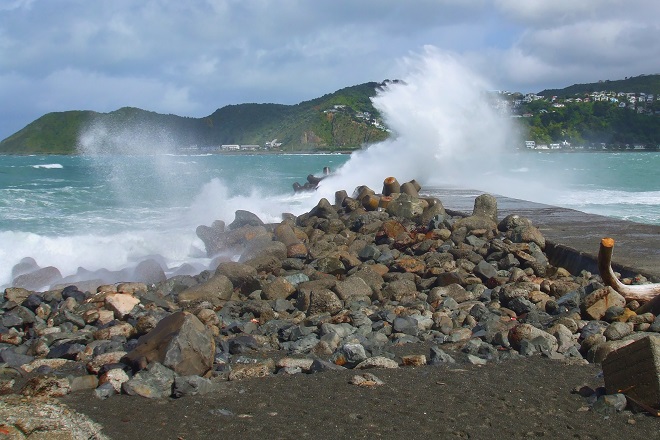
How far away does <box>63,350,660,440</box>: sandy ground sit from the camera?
13.4 feet

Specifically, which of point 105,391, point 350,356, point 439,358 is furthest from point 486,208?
point 105,391

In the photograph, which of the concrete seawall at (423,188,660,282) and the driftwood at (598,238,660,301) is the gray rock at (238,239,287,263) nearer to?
the concrete seawall at (423,188,660,282)

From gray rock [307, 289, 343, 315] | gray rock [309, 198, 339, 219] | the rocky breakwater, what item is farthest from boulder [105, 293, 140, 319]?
gray rock [309, 198, 339, 219]

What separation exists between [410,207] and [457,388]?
360 inches

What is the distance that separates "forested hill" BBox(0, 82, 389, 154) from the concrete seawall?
4816 centimetres

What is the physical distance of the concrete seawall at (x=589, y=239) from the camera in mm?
8602

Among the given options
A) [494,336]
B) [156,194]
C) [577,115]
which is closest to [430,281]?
[494,336]

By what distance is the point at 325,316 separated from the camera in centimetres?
731

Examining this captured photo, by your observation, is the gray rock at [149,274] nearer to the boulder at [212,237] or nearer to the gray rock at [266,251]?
the gray rock at [266,251]

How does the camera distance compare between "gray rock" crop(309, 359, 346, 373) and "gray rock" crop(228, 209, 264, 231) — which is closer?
"gray rock" crop(309, 359, 346, 373)

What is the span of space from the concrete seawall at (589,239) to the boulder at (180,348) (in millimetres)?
4836

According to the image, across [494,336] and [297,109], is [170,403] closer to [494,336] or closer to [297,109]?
[494,336]

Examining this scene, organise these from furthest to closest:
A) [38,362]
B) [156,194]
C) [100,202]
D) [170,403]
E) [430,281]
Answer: [156,194] → [100,202] → [430,281] → [38,362] → [170,403]

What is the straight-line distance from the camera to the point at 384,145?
26969mm
